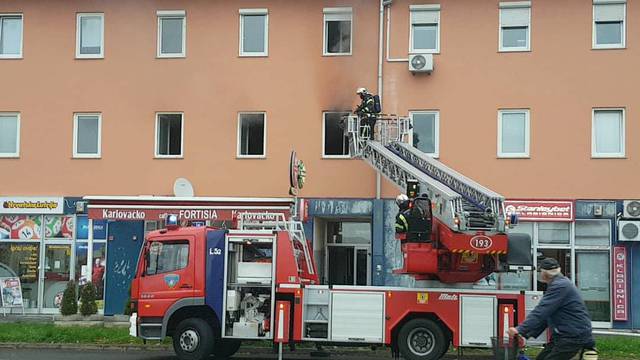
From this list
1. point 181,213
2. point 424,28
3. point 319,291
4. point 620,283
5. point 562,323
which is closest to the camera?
point 562,323

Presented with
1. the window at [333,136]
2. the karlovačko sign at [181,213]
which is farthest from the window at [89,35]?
the window at [333,136]

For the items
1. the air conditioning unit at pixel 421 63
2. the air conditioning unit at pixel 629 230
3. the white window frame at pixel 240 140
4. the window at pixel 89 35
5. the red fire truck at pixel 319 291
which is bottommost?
the red fire truck at pixel 319 291

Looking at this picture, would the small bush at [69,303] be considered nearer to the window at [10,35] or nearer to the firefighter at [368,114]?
the window at [10,35]

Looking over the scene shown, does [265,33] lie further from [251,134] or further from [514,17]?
[514,17]

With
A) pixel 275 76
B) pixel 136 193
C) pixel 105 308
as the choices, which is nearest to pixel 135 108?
pixel 136 193

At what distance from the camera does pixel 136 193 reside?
79.0 feet

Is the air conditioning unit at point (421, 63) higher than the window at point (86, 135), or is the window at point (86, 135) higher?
the air conditioning unit at point (421, 63)

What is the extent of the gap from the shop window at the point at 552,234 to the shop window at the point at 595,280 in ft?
1.76

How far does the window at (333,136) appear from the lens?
77.8 feet

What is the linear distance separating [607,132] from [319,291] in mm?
11806

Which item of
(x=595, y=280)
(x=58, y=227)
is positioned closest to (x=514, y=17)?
(x=595, y=280)

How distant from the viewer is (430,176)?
1614 centimetres

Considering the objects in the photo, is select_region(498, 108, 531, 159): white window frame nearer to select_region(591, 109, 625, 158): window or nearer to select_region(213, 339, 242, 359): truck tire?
select_region(591, 109, 625, 158): window

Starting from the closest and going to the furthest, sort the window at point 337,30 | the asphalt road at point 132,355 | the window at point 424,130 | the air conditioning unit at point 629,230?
→ 1. the asphalt road at point 132,355
2. the air conditioning unit at point 629,230
3. the window at point 424,130
4. the window at point 337,30
